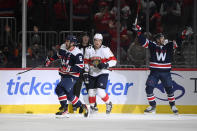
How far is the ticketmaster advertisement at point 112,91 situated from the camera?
13875mm

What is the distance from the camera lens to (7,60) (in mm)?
15766

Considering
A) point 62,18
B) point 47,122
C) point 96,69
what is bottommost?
Answer: point 47,122

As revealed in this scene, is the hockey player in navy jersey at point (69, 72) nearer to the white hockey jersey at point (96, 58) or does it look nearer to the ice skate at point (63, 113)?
the ice skate at point (63, 113)

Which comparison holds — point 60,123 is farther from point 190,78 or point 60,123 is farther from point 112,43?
point 112,43

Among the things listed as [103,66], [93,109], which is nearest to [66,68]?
[103,66]

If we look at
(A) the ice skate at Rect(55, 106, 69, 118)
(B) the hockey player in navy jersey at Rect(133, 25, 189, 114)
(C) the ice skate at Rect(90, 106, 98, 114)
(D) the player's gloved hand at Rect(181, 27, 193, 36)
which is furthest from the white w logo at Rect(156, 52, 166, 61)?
(D) the player's gloved hand at Rect(181, 27, 193, 36)

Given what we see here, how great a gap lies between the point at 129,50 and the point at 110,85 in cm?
203

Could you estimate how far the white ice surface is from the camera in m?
10.8

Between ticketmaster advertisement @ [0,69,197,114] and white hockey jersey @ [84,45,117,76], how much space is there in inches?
23.7

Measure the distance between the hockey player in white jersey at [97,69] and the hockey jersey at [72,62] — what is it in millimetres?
485

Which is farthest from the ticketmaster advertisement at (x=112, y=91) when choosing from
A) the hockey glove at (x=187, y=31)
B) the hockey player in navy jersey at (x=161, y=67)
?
the hockey glove at (x=187, y=31)

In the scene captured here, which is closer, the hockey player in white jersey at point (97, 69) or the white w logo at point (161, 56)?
the hockey player in white jersey at point (97, 69)

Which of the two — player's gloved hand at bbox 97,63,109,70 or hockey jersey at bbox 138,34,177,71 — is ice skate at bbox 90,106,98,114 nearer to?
player's gloved hand at bbox 97,63,109,70

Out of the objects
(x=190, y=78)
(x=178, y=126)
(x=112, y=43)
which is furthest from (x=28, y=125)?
(x=112, y=43)
